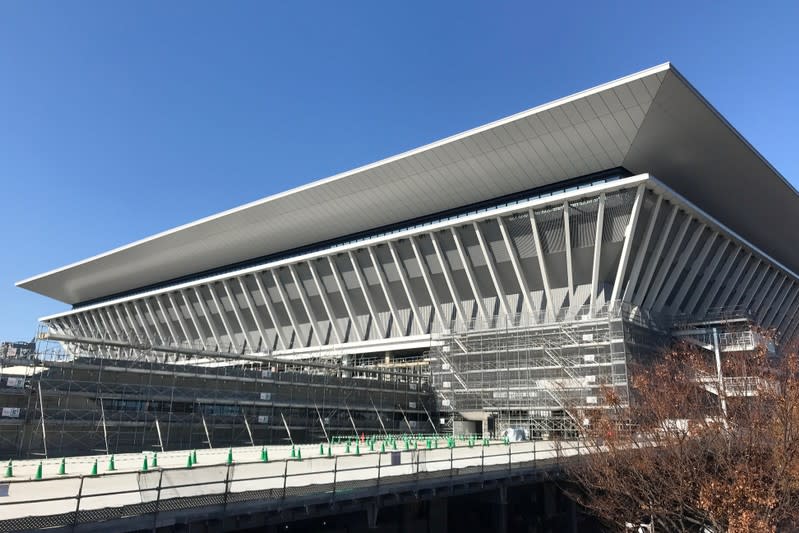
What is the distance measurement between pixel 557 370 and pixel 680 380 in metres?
12.3

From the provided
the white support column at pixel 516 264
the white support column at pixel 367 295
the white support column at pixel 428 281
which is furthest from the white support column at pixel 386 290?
the white support column at pixel 516 264

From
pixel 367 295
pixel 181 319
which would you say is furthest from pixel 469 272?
pixel 181 319

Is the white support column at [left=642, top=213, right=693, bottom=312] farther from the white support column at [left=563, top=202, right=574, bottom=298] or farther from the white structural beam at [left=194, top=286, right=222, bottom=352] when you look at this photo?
the white structural beam at [left=194, top=286, right=222, bottom=352]

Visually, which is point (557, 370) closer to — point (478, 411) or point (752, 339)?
point (478, 411)

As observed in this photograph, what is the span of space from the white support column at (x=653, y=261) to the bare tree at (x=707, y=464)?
61.3ft

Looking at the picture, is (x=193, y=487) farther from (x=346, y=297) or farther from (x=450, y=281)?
(x=346, y=297)

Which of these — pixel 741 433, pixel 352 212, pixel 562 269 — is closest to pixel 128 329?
pixel 352 212

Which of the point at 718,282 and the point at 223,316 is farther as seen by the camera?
the point at 223,316

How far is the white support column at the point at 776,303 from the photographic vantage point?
58.8 m

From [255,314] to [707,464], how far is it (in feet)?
164

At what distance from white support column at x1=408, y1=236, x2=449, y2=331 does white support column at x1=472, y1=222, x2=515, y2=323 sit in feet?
17.4

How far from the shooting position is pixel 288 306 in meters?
59.3

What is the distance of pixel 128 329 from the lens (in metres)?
80.2

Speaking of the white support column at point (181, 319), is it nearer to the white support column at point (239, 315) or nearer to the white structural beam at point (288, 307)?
the white support column at point (239, 315)
